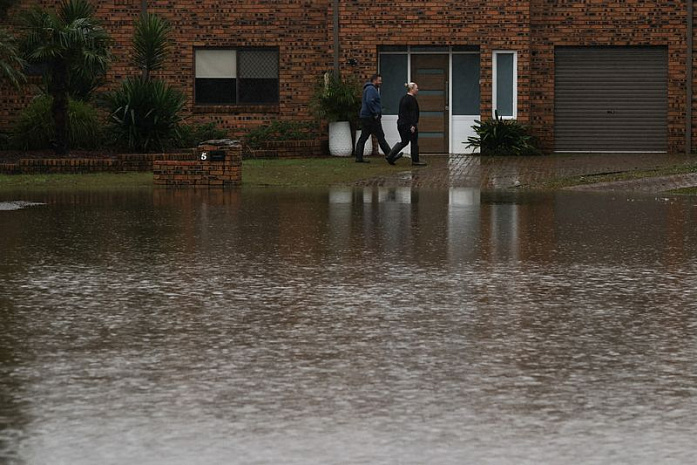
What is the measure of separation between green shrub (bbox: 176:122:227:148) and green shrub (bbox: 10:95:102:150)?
202 centimetres

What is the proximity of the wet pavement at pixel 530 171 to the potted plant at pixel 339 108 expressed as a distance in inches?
74.0

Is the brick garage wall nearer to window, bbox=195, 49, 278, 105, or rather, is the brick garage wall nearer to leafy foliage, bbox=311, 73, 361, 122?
leafy foliage, bbox=311, 73, 361, 122

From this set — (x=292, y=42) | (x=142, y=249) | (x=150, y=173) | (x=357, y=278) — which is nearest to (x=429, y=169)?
(x=150, y=173)

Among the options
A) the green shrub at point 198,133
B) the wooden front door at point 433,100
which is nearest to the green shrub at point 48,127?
the green shrub at point 198,133

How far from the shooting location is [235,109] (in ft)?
109

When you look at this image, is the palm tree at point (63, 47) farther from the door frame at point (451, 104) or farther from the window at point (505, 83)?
the window at point (505, 83)

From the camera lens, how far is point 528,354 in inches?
324

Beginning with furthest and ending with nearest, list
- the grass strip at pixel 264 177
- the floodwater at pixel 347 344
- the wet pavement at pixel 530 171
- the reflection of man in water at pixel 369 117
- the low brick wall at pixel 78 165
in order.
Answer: the reflection of man in water at pixel 369 117 < the low brick wall at pixel 78 165 < the grass strip at pixel 264 177 < the wet pavement at pixel 530 171 < the floodwater at pixel 347 344

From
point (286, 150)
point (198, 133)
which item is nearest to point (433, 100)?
point (286, 150)

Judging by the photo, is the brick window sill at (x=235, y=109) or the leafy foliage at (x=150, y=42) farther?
the brick window sill at (x=235, y=109)

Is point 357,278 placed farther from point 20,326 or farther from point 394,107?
point 394,107

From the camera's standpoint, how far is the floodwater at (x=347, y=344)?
20.2ft

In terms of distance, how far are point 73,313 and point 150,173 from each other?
17.1 metres

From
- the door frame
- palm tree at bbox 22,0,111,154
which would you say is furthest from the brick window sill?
palm tree at bbox 22,0,111,154
